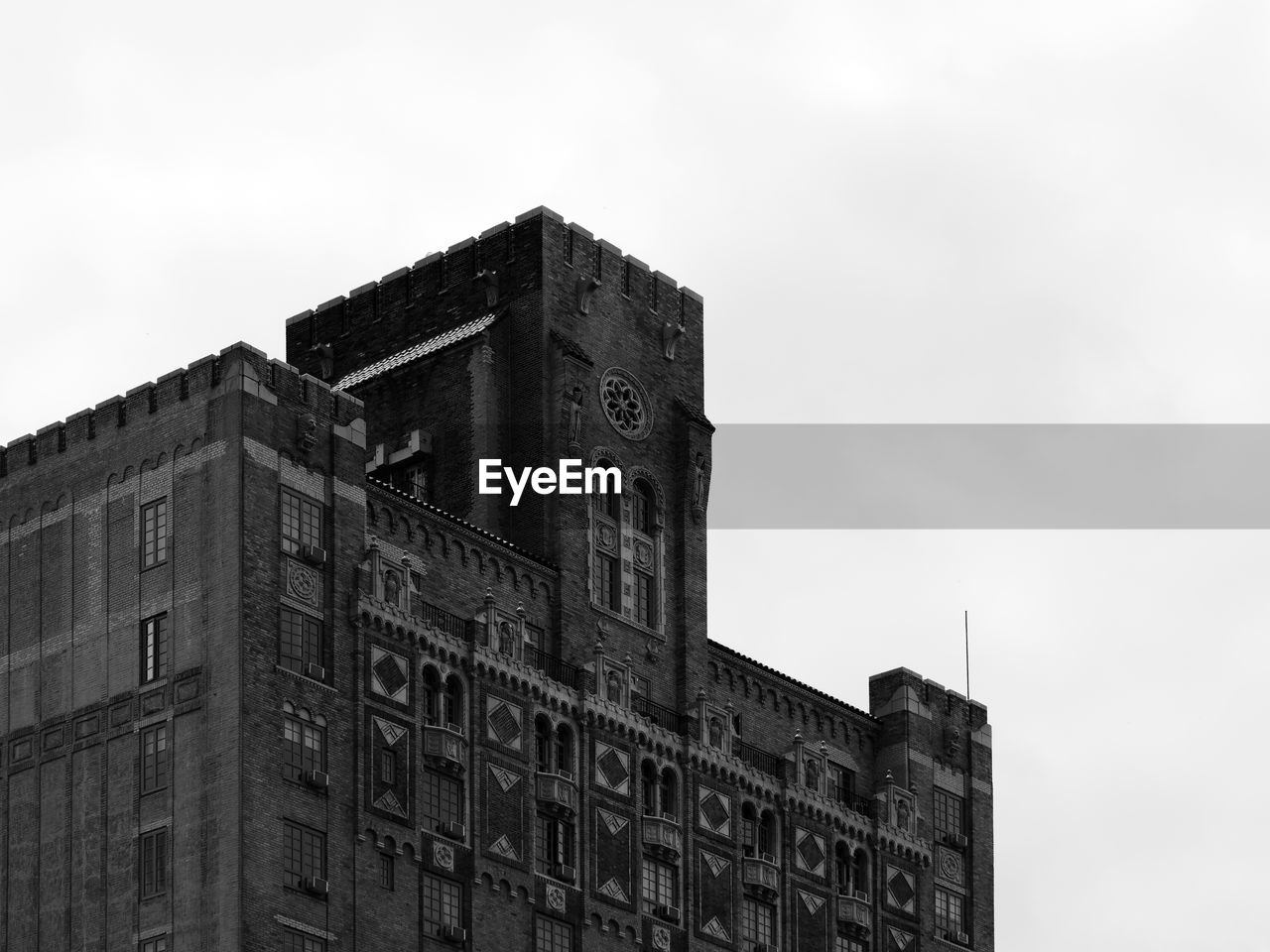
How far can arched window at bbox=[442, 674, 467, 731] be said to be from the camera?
136250 millimetres

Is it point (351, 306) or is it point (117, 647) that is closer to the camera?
point (117, 647)

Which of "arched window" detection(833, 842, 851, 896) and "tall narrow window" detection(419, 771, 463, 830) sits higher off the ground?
"arched window" detection(833, 842, 851, 896)

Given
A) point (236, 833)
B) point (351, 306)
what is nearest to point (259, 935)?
point (236, 833)

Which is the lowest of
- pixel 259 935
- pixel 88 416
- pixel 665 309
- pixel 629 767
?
pixel 259 935

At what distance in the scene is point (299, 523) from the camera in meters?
133

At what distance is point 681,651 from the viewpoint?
14788cm

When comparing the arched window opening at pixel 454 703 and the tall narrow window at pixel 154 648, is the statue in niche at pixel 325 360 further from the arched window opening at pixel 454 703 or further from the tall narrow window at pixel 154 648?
the tall narrow window at pixel 154 648

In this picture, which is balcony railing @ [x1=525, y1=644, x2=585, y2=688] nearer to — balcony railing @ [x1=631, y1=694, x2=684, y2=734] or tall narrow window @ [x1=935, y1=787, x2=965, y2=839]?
balcony railing @ [x1=631, y1=694, x2=684, y2=734]

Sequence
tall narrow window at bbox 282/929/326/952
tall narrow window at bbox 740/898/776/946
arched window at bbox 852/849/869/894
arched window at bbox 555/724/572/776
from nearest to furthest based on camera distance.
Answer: tall narrow window at bbox 282/929/326/952
arched window at bbox 555/724/572/776
tall narrow window at bbox 740/898/776/946
arched window at bbox 852/849/869/894

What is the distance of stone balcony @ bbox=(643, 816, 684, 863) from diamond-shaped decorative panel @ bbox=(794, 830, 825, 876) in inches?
304

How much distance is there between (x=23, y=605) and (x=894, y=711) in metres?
38.4

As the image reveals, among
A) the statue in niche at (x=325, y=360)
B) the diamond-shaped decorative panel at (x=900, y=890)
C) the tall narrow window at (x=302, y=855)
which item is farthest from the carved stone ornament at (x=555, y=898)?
the statue in niche at (x=325, y=360)

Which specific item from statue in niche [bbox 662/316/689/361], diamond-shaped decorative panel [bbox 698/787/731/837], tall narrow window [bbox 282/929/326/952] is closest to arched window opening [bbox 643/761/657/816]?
diamond-shaped decorative panel [bbox 698/787/731/837]

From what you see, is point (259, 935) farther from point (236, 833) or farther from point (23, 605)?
point (23, 605)
